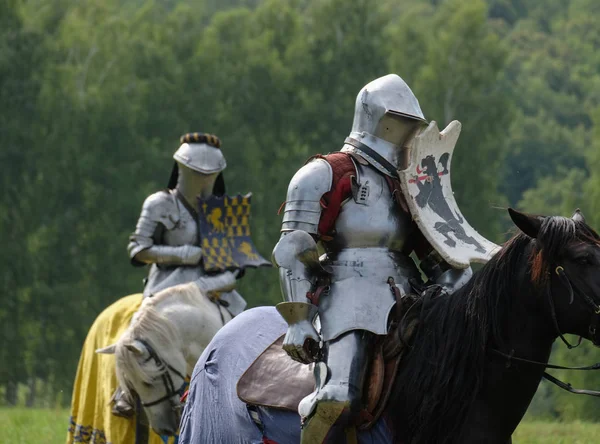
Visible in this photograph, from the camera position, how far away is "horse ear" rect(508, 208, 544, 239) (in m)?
6.48

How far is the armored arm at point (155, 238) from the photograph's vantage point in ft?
37.9

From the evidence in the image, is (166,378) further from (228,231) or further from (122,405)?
(228,231)

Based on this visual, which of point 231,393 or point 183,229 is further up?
point 183,229

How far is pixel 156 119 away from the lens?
35.8 metres

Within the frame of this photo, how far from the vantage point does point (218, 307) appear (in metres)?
11.2

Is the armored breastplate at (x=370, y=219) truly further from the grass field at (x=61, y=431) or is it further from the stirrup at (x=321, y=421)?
the grass field at (x=61, y=431)

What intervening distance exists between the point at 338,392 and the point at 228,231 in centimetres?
508

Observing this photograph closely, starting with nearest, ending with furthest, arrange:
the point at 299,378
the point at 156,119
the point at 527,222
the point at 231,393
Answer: the point at 527,222 < the point at 299,378 < the point at 231,393 < the point at 156,119

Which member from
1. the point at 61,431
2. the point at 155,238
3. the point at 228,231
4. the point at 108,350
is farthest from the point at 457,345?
the point at 61,431

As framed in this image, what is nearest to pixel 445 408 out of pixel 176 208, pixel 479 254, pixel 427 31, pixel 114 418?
pixel 479 254

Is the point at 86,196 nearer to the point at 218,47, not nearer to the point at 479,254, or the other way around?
the point at 218,47

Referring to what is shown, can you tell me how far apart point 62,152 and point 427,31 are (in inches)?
490

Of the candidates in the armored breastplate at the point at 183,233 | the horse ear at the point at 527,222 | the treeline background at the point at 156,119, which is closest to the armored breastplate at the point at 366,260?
the horse ear at the point at 527,222

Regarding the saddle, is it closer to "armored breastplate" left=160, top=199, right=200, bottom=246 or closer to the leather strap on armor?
the leather strap on armor
